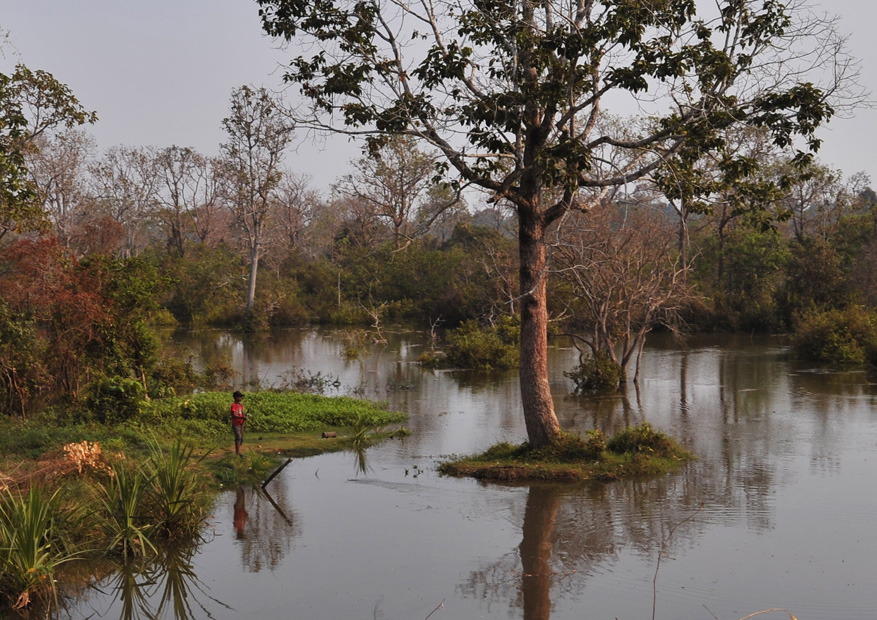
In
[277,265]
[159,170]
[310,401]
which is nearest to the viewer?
[310,401]

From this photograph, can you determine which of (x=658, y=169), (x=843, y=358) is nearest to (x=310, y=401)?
(x=658, y=169)

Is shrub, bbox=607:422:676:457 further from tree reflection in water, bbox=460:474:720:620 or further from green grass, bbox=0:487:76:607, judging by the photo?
green grass, bbox=0:487:76:607

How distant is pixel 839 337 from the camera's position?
80.0 feet

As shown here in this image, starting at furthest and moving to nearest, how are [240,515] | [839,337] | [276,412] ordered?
[839,337] → [276,412] → [240,515]

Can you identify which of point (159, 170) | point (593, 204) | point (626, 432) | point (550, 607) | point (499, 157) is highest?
point (159, 170)

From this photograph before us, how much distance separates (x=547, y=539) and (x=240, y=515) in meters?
3.49

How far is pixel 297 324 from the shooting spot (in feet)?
138

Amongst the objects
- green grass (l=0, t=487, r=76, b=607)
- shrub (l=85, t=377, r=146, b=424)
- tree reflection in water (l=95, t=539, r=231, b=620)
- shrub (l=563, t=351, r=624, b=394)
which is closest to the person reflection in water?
tree reflection in water (l=95, t=539, r=231, b=620)

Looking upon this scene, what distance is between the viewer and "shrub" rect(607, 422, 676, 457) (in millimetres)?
12031

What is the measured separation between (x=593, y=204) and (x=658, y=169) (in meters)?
1.36

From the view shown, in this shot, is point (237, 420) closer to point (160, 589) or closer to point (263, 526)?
point (263, 526)

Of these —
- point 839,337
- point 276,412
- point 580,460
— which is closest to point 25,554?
point 580,460

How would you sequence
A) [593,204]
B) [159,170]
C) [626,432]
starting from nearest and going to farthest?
[593,204], [626,432], [159,170]

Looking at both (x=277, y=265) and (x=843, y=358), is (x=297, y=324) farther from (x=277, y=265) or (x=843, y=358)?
(x=843, y=358)
